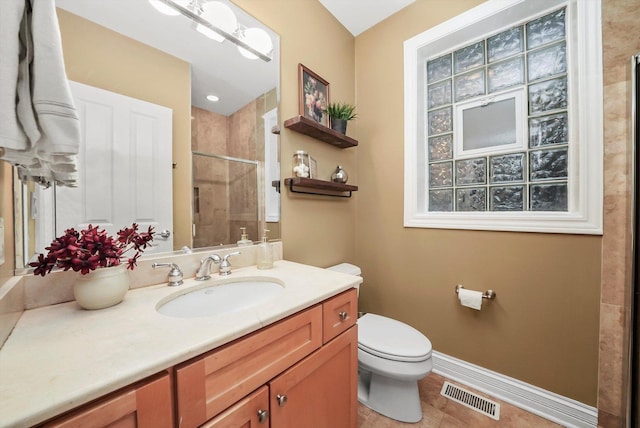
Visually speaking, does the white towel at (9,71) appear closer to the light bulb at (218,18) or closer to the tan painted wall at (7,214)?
the tan painted wall at (7,214)

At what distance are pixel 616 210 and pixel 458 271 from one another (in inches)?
30.1

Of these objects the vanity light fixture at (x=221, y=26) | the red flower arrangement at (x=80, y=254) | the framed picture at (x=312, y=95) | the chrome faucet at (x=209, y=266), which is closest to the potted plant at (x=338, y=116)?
the framed picture at (x=312, y=95)

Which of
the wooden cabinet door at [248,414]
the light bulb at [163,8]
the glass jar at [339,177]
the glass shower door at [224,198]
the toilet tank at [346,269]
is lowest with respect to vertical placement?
the wooden cabinet door at [248,414]

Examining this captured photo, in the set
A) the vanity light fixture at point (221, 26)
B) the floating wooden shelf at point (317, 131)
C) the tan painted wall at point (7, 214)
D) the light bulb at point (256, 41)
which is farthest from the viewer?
the floating wooden shelf at point (317, 131)

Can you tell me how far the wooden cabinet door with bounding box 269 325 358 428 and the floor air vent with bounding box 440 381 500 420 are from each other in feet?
2.57

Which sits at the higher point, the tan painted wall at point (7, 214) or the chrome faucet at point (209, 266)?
the tan painted wall at point (7, 214)

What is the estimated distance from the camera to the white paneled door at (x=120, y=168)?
0.84 m

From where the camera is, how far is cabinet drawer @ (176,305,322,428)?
53cm

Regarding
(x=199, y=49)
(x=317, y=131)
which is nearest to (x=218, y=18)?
(x=199, y=49)

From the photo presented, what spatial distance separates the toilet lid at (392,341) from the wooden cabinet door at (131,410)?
1.00 metres

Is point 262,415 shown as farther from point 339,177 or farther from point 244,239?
point 339,177

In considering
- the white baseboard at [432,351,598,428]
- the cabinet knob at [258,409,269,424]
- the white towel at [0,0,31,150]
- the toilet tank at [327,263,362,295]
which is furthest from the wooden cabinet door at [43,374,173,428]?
the white baseboard at [432,351,598,428]

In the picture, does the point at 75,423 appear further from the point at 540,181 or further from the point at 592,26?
the point at 592,26

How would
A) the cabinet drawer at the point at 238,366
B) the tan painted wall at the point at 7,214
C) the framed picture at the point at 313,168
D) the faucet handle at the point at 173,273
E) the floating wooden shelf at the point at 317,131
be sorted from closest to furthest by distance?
the cabinet drawer at the point at 238,366 → the tan painted wall at the point at 7,214 → the faucet handle at the point at 173,273 → the floating wooden shelf at the point at 317,131 → the framed picture at the point at 313,168
